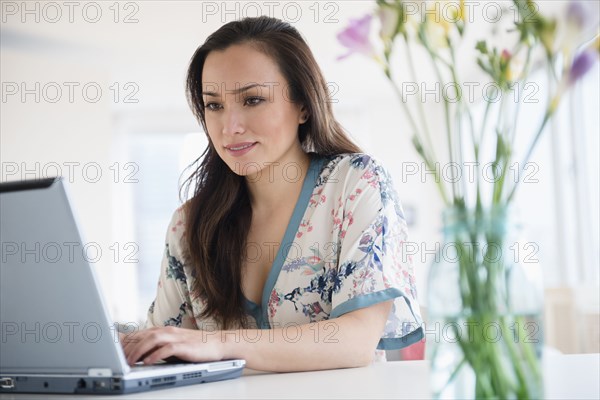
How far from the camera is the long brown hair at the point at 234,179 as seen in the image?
169 cm

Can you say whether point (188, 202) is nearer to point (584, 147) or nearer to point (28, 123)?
point (584, 147)

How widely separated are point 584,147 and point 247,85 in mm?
3917

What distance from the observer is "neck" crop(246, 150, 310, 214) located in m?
1.76

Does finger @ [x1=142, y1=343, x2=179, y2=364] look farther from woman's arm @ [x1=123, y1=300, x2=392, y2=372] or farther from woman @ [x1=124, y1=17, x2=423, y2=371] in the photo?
woman @ [x1=124, y1=17, x2=423, y2=371]

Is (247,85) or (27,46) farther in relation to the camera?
(27,46)

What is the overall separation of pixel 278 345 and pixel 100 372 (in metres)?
0.35

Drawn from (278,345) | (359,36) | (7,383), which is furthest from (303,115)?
(359,36)

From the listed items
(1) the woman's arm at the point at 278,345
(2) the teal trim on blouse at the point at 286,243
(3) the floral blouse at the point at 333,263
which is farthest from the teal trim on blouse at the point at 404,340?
(2) the teal trim on blouse at the point at 286,243

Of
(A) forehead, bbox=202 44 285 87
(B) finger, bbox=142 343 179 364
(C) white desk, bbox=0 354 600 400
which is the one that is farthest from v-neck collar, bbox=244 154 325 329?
(B) finger, bbox=142 343 179 364

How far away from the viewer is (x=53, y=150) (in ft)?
19.9

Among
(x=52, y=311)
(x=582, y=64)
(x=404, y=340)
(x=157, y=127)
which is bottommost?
(x=404, y=340)

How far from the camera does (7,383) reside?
1.05 meters

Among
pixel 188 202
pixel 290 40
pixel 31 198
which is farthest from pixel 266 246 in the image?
pixel 31 198

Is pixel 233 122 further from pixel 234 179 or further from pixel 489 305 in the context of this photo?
pixel 489 305
